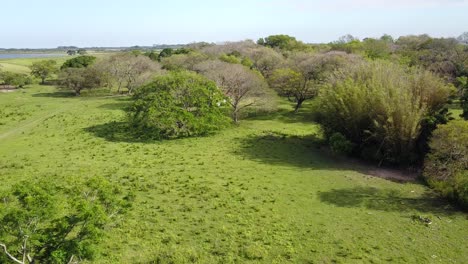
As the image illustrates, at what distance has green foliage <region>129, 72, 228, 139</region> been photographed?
1394 inches

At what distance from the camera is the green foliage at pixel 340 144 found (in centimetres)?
2838

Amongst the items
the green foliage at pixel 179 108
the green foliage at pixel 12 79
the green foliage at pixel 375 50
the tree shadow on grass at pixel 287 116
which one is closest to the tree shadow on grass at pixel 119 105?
the green foliage at pixel 179 108

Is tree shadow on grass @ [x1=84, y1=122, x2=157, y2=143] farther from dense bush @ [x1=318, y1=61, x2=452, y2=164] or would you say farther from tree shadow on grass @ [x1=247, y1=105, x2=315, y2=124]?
dense bush @ [x1=318, y1=61, x2=452, y2=164]

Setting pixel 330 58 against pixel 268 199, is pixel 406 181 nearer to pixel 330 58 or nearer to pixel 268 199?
pixel 268 199

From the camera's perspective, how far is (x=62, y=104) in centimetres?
5475

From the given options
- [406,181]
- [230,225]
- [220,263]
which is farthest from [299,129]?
[220,263]

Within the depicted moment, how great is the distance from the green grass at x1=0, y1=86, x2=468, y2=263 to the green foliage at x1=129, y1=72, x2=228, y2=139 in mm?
1735

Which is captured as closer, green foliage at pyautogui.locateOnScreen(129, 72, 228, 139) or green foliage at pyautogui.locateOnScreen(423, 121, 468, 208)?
green foliage at pyautogui.locateOnScreen(423, 121, 468, 208)

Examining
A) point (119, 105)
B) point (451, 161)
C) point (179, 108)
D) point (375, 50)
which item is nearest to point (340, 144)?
point (451, 161)

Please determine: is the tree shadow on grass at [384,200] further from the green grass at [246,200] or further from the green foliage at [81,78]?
the green foliage at [81,78]

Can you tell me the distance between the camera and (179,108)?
35656mm

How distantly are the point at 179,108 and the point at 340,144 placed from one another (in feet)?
49.3

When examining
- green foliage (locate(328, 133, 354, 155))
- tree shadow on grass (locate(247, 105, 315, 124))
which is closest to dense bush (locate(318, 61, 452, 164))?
green foliage (locate(328, 133, 354, 155))

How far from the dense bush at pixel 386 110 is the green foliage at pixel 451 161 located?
3497mm
